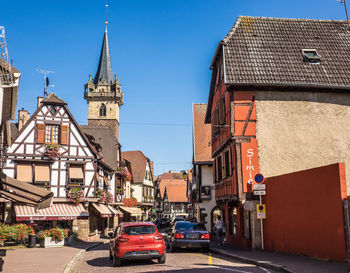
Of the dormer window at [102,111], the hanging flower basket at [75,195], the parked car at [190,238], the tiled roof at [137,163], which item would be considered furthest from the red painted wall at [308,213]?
the dormer window at [102,111]

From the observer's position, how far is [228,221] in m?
24.4

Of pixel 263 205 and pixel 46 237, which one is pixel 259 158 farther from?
pixel 46 237

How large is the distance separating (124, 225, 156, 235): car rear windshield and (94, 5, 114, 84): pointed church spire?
62896 mm

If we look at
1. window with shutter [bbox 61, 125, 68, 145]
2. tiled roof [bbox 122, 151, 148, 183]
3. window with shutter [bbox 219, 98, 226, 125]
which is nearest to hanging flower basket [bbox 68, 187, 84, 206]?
window with shutter [bbox 61, 125, 68, 145]

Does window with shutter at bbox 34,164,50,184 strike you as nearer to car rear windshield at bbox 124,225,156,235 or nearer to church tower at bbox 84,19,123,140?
car rear windshield at bbox 124,225,156,235

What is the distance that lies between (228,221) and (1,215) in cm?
1466

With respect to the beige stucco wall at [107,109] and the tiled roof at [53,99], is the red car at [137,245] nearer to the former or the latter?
the tiled roof at [53,99]

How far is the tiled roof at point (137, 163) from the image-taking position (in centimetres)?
6152

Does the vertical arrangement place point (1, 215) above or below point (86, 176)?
below

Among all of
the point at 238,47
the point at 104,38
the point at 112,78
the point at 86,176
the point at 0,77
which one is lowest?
the point at 86,176

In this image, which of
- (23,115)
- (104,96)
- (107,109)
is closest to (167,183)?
(107,109)

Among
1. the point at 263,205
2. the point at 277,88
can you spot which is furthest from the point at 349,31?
the point at 263,205

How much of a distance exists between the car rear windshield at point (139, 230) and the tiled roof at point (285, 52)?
8862mm

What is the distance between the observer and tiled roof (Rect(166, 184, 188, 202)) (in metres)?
87.8
